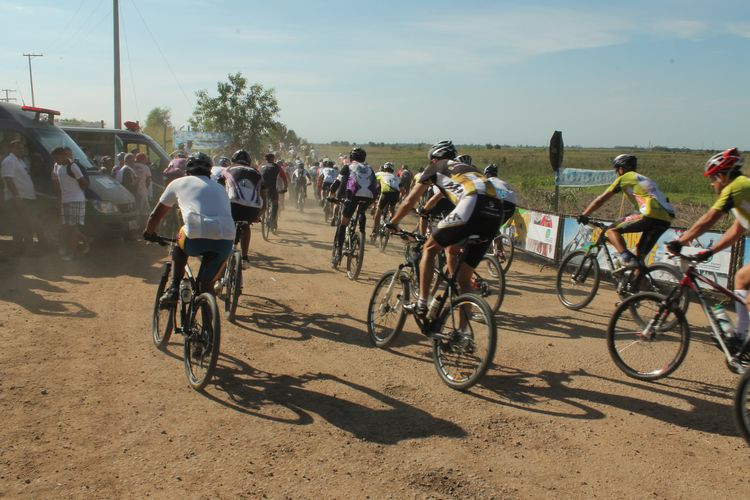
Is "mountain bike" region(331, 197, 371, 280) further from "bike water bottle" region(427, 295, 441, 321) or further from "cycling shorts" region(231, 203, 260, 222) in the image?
"bike water bottle" region(427, 295, 441, 321)

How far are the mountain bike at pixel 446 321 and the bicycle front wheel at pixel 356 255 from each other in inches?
138

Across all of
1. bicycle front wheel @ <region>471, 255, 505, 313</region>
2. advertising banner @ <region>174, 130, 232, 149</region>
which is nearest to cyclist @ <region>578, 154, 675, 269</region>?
bicycle front wheel @ <region>471, 255, 505, 313</region>

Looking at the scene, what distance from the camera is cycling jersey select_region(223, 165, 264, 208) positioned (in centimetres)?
821

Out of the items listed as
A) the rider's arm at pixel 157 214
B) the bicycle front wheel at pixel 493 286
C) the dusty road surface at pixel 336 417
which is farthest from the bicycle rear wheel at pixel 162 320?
the bicycle front wheel at pixel 493 286

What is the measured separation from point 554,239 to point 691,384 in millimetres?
7110

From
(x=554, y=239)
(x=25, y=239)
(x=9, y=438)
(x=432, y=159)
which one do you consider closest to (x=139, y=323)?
(x=9, y=438)

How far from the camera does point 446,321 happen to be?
559 centimetres

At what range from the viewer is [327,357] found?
20.4 feet

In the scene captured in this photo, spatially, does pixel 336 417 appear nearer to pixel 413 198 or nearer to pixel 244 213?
pixel 413 198

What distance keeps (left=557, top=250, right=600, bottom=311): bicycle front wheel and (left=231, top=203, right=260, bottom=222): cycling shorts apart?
452 cm

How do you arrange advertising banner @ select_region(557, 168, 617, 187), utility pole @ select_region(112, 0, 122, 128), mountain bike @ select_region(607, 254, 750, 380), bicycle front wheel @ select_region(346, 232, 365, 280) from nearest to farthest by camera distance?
mountain bike @ select_region(607, 254, 750, 380) < bicycle front wheel @ select_region(346, 232, 365, 280) < advertising banner @ select_region(557, 168, 617, 187) < utility pole @ select_region(112, 0, 122, 128)

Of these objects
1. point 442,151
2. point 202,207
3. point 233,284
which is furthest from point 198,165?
point 442,151

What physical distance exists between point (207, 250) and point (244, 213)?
2.90m

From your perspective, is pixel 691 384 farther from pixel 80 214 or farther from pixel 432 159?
pixel 80 214
